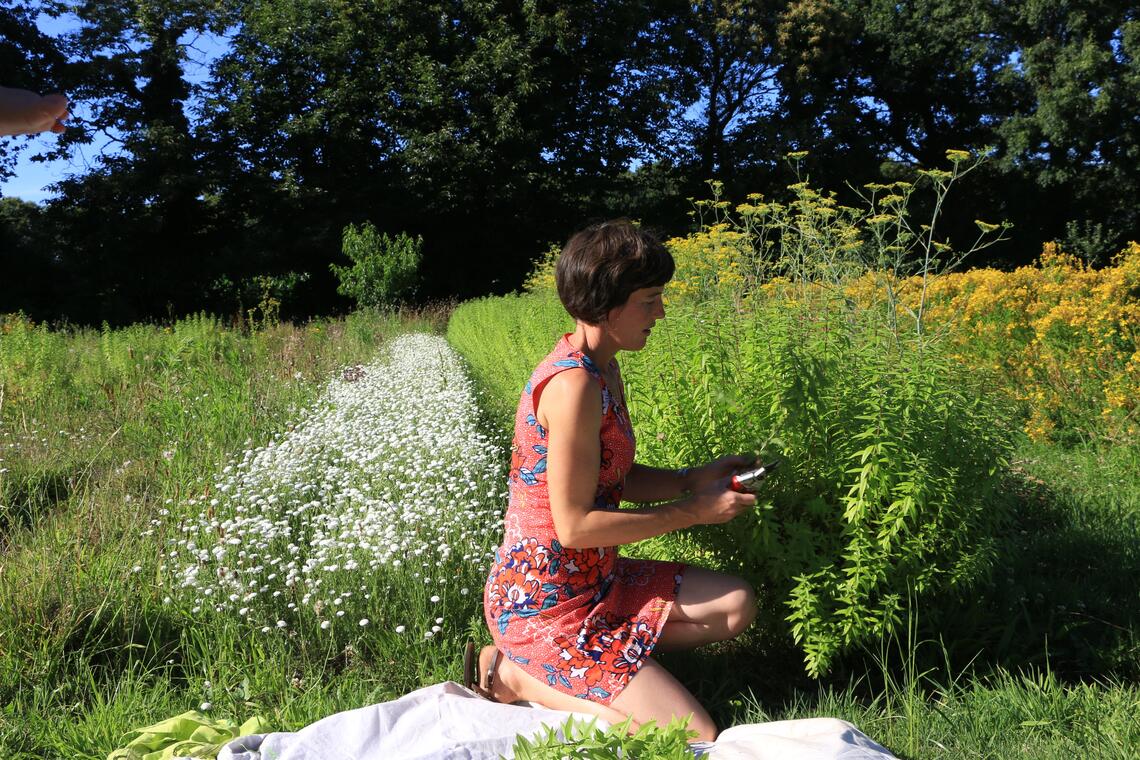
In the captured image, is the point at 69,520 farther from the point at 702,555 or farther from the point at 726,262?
the point at 726,262

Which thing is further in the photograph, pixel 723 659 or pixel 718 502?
pixel 723 659

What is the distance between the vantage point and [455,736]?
7.32 feet

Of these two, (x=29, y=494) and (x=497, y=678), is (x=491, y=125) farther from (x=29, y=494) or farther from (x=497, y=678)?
(x=497, y=678)

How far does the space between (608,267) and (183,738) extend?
1710mm

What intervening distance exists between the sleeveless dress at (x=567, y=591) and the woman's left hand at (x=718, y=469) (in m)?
0.22

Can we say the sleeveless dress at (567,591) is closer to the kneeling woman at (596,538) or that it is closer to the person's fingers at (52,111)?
the kneeling woman at (596,538)

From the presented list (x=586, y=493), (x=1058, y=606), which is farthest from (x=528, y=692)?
(x=1058, y=606)

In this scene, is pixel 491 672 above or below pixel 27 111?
below

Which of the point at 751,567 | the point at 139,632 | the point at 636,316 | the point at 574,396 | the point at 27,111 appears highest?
the point at 27,111

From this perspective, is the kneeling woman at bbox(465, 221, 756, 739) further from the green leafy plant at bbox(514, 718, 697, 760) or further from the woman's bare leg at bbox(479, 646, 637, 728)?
the green leafy plant at bbox(514, 718, 697, 760)

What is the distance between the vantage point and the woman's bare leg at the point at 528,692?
2.26 metres

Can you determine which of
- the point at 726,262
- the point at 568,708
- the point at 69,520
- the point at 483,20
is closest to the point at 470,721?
the point at 568,708

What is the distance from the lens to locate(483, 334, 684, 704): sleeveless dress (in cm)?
233

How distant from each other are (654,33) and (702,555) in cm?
2547
